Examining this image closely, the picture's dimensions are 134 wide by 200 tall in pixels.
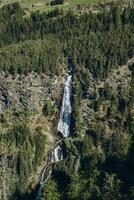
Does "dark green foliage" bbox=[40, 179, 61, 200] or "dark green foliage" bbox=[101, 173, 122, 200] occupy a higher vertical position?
"dark green foliage" bbox=[101, 173, 122, 200]

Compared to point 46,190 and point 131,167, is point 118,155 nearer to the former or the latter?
point 131,167

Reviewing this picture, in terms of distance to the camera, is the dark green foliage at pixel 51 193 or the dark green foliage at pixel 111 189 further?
the dark green foliage at pixel 51 193

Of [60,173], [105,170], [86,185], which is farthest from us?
[60,173]

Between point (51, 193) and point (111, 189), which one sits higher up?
point (111, 189)

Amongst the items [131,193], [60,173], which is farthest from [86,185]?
[60,173]

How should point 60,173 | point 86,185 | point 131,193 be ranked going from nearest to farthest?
point 131,193
point 86,185
point 60,173

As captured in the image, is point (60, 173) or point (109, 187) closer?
point (109, 187)

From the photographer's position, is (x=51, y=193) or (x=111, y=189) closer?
(x=111, y=189)

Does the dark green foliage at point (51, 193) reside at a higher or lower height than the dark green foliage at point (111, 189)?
lower

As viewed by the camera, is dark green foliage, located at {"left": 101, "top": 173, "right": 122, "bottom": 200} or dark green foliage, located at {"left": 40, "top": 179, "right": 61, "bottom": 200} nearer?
dark green foliage, located at {"left": 101, "top": 173, "right": 122, "bottom": 200}

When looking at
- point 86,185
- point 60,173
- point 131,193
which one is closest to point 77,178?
point 86,185

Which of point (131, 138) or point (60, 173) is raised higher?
point (131, 138)
